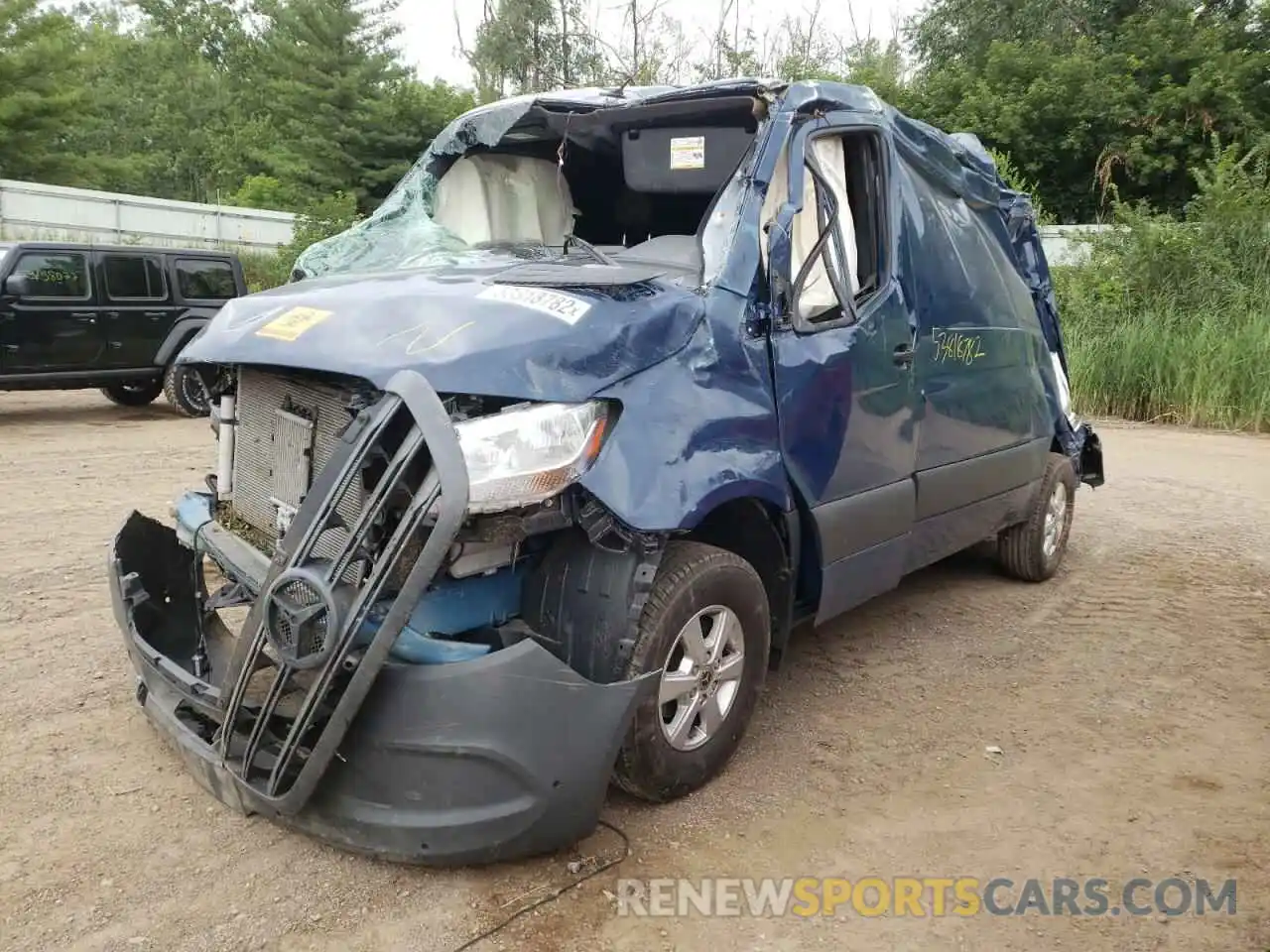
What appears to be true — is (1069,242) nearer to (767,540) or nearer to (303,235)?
(303,235)

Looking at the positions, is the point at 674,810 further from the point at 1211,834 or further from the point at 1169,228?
the point at 1169,228

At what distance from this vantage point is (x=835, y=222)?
3939mm

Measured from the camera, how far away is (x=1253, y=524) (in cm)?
753

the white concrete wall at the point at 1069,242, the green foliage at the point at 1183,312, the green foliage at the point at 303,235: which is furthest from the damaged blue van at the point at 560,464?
the green foliage at the point at 303,235

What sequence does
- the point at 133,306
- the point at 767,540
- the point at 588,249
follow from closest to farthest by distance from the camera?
the point at 767,540
the point at 588,249
the point at 133,306

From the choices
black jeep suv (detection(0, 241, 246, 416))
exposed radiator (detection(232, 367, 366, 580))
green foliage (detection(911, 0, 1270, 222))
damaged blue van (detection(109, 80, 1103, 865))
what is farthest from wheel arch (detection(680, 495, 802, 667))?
green foliage (detection(911, 0, 1270, 222))

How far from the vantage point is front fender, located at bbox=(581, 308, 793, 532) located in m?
2.92

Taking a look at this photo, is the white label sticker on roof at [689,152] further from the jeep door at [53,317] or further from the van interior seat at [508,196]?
the jeep door at [53,317]

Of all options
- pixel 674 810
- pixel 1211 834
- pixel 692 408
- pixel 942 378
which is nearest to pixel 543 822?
pixel 674 810

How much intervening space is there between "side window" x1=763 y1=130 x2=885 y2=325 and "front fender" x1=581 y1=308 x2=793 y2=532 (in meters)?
0.47

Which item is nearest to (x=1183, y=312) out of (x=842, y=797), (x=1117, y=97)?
(x=1117, y=97)

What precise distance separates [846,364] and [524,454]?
60.8 inches

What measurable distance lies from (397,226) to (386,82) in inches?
1339

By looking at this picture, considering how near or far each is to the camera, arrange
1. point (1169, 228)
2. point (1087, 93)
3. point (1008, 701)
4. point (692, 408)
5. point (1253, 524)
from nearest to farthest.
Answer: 1. point (692, 408)
2. point (1008, 701)
3. point (1253, 524)
4. point (1169, 228)
5. point (1087, 93)
